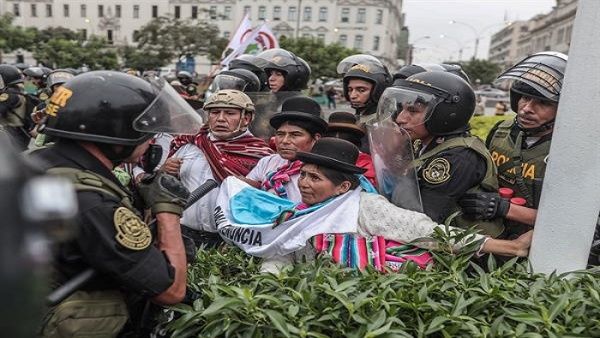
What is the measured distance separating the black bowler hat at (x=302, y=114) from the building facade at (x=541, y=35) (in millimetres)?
51086

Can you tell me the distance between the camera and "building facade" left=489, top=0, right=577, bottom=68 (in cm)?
7994

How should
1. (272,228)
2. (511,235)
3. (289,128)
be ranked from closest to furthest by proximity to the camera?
(272,228)
(511,235)
(289,128)

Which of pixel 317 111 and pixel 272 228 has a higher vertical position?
pixel 317 111

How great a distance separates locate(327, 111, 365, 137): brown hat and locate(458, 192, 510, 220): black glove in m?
1.15

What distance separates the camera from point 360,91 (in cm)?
464

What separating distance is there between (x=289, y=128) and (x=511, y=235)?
1.53 m

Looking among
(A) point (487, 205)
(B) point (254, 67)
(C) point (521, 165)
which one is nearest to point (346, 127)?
(C) point (521, 165)

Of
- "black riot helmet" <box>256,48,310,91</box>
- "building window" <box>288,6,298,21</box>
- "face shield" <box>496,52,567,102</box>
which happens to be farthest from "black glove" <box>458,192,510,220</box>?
"building window" <box>288,6,298,21</box>

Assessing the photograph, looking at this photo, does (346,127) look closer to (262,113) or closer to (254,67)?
(262,113)

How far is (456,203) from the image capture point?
2812mm

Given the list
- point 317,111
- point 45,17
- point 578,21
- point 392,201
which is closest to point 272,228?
point 392,201

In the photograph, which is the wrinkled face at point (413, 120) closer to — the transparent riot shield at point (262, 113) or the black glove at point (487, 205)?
the black glove at point (487, 205)

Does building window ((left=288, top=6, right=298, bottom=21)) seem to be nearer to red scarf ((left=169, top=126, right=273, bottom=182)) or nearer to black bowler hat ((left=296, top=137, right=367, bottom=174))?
red scarf ((left=169, top=126, right=273, bottom=182))

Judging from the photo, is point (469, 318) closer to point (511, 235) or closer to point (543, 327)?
point (543, 327)
